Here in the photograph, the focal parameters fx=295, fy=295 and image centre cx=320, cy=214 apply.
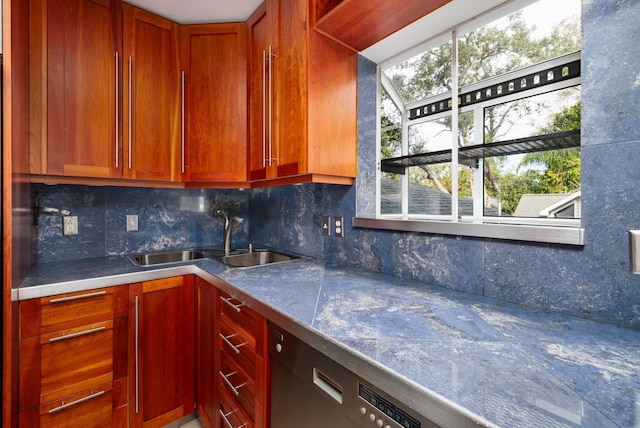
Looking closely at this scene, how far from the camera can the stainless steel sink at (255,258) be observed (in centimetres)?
208

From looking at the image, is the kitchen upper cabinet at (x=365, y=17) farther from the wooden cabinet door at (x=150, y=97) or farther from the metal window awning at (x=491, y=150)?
the wooden cabinet door at (x=150, y=97)

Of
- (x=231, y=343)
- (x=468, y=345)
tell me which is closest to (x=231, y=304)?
(x=231, y=343)

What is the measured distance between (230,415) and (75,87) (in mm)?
1822

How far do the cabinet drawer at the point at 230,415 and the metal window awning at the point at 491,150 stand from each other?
1.42 metres

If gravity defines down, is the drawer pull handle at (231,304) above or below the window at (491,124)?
below

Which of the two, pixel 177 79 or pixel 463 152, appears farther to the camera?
pixel 177 79

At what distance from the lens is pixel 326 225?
72.0 inches

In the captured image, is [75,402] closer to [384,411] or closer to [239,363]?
[239,363]

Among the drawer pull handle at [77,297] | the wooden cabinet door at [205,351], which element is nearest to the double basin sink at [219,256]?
the wooden cabinet door at [205,351]

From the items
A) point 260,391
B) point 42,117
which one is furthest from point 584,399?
point 42,117

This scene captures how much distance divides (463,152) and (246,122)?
1.26 m

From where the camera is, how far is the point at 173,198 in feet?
7.35

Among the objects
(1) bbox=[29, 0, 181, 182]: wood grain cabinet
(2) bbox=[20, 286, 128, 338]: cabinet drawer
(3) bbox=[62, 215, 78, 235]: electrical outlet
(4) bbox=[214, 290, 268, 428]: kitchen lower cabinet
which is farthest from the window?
(3) bbox=[62, 215, 78, 235]: electrical outlet

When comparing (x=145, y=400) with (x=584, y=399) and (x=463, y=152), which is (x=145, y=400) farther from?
(x=463, y=152)
